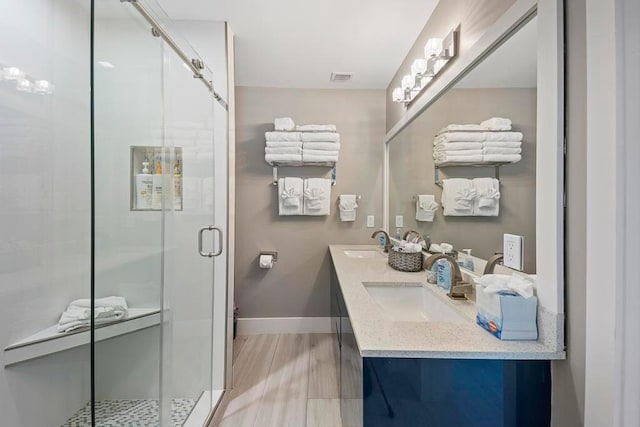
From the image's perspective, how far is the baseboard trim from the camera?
286 centimetres

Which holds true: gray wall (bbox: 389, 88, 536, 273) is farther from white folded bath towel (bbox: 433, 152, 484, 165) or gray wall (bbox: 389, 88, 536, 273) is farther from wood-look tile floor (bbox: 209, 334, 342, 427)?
wood-look tile floor (bbox: 209, 334, 342, 427)

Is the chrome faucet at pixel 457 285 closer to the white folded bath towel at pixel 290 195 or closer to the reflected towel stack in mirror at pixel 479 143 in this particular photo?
the reflected towel stack in mirror at pixel 479 143

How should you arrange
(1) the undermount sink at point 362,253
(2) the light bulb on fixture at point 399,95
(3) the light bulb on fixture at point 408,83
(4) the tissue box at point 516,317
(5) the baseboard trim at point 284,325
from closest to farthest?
(4) the tissue box at point 516,317 → (3) the light bulb on fixture at point 408,83 → (2) the light bulb on fixture at point 399,95 → (1) the undermount sink at point 362,253 → (5) the baseboard trim at point 284,325

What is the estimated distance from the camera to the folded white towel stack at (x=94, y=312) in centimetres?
124

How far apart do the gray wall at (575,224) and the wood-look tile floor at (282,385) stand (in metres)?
1.28

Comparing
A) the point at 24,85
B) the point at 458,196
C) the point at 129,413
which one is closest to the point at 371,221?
the point at 458,196

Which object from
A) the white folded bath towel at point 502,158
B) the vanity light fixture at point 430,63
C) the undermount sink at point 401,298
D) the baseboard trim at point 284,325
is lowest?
the baseboard trim at point 284,325

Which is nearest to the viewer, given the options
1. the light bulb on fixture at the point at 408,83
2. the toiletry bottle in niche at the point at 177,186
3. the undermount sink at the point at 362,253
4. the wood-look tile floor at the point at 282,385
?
the toiletry bottle in niche at the point at 177,186

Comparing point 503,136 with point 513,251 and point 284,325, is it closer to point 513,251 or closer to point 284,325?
point 513,251

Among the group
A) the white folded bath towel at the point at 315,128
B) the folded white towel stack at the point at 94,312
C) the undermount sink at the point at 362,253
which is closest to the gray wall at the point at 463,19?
the white folded bath towel at the point at 315,128

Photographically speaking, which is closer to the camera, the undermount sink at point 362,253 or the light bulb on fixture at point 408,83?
the light bulb on fixture at point 408,83

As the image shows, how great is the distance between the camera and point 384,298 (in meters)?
1.54

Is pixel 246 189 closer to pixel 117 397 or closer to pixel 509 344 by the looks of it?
pixel 117 397

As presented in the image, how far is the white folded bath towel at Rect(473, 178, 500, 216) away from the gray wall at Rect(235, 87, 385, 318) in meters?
1.65
